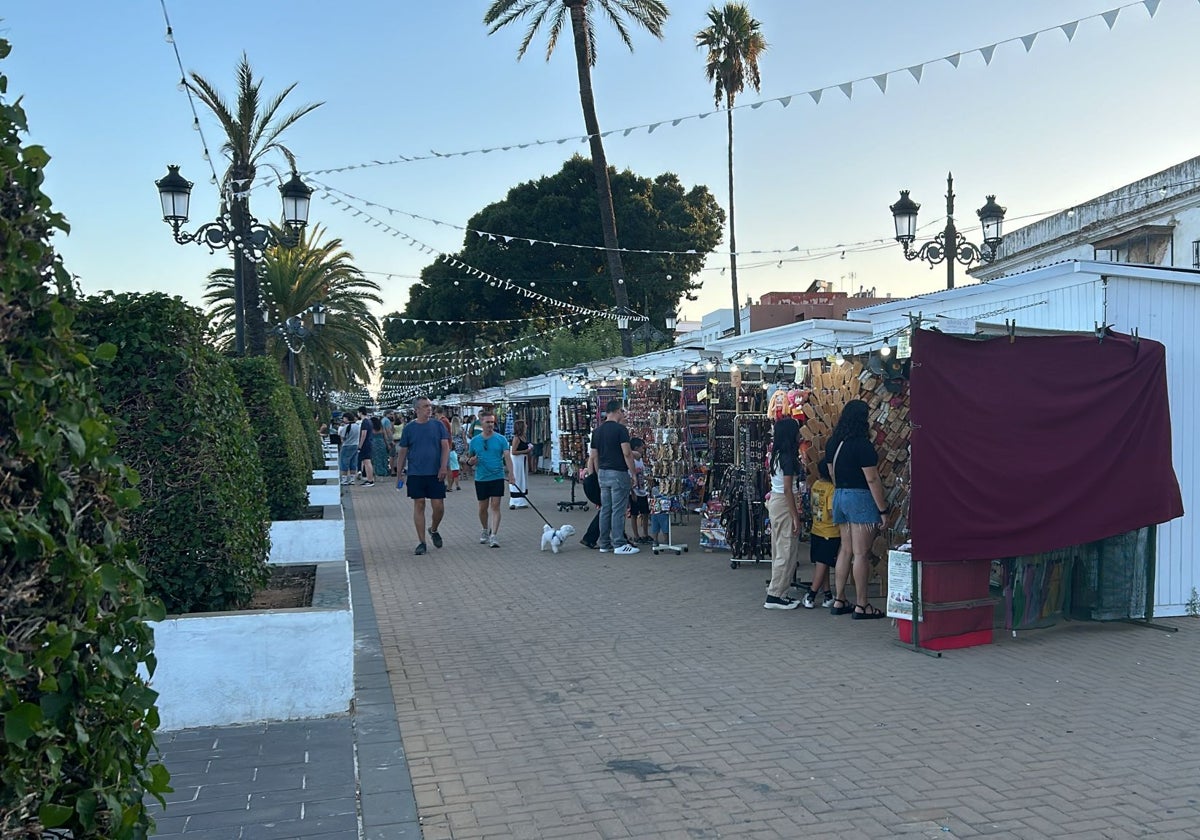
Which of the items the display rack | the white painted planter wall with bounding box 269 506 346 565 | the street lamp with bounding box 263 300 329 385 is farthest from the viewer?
the street lamp with bounding box 263 300 329 385

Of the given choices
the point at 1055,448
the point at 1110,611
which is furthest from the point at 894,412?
the point at 1110,611

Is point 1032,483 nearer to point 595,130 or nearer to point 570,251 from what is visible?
point 595,130

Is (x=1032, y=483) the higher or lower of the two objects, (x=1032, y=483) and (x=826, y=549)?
the higher

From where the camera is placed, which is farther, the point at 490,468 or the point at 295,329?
the point at 295,329

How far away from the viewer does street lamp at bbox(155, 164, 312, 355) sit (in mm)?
13125

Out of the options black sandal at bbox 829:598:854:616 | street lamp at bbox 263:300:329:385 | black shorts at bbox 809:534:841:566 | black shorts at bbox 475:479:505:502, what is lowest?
black sandal at bbox 829:598:854:616

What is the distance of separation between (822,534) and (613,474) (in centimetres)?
402

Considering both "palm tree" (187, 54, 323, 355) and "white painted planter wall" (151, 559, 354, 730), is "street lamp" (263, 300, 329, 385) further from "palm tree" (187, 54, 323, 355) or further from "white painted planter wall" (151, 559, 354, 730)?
"white painted planter wall" (151, 559, 354, 730)

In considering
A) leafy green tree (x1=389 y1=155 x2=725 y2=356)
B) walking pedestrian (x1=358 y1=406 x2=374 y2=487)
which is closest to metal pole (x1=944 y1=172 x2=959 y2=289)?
walking pedestrian (x1=358 y1=406 x2=374 y2=487)

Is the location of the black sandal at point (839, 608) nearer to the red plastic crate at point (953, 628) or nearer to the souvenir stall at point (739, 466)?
the red plastic crate at point (953, 628)

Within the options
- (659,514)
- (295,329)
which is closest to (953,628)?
(659,514)

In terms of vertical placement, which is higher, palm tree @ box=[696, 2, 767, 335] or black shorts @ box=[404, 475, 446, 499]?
palm tree @ box=[696, 2, 767, 335]

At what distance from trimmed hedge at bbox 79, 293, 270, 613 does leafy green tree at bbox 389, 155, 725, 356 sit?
35.0 m

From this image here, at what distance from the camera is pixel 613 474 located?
12.7m
